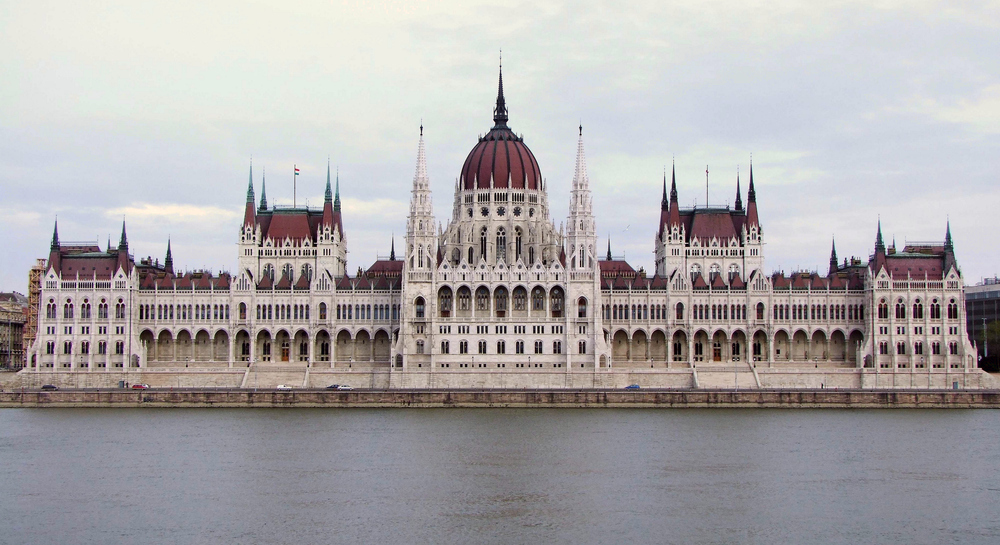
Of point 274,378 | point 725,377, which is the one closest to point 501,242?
point 725,377

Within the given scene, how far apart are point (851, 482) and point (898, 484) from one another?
7.90ft

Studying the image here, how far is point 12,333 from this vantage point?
164 metres

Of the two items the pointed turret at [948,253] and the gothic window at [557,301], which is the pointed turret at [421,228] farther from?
the pointed turret at [948,253]

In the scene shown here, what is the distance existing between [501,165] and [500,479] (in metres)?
64.1

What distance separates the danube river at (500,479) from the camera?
187ft

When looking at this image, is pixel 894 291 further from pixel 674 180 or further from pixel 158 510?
pixel 158 510

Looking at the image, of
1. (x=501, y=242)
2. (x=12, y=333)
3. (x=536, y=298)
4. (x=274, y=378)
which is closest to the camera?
(x=274, y=378)

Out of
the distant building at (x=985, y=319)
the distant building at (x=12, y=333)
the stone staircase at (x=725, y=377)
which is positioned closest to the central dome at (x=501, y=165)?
the stone staircase at (x=725, y=377)

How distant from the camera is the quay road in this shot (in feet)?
348

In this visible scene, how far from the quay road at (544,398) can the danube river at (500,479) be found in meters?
8.01

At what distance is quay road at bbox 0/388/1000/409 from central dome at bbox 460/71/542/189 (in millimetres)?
28639

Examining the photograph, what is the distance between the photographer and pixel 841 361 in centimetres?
12456

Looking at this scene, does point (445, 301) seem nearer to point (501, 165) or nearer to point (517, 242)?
point (517, 242)

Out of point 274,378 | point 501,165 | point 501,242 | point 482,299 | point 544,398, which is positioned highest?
point 501,165
